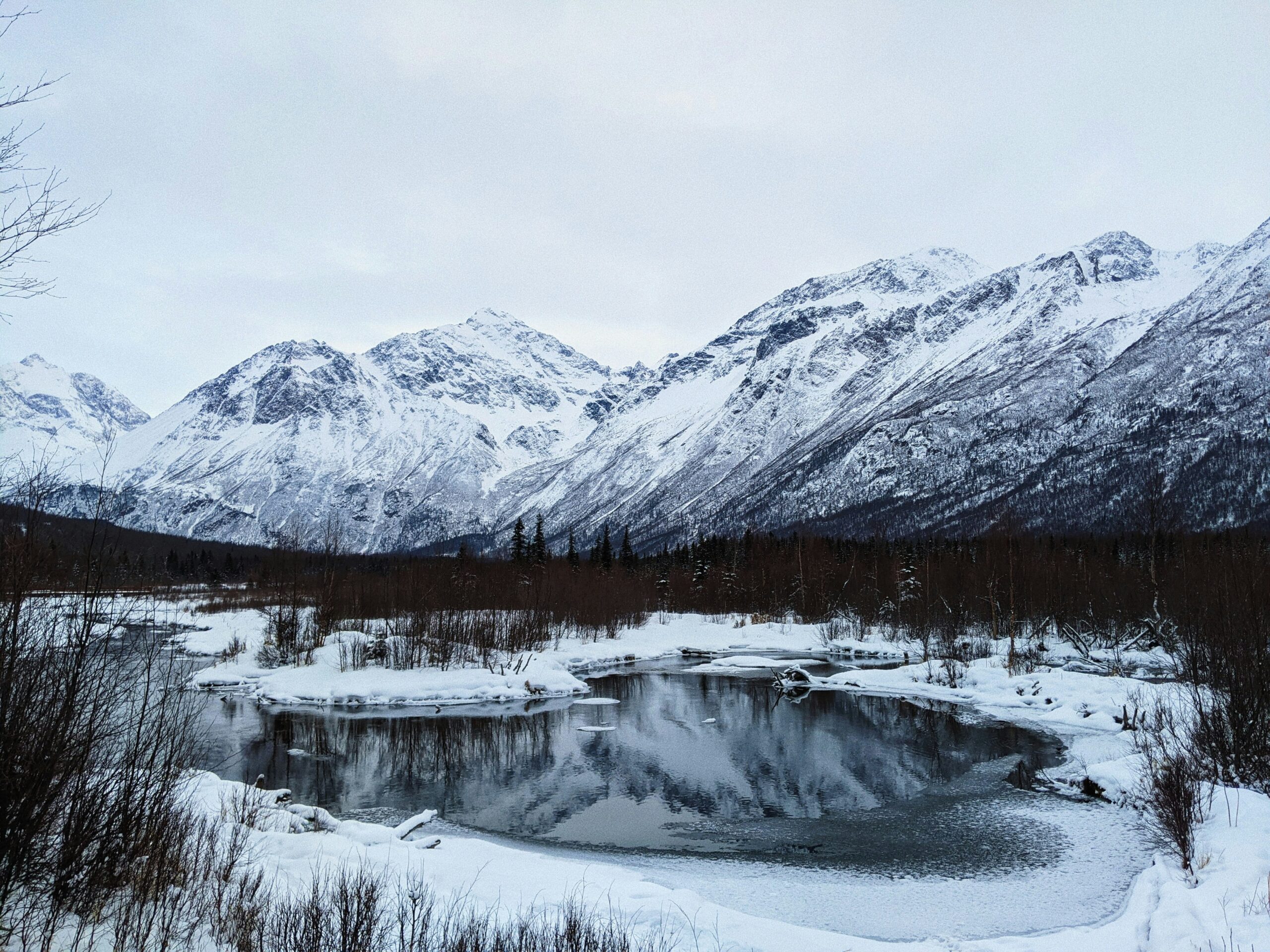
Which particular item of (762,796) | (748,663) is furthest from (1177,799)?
(748,663)

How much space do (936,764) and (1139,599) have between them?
29451 mm

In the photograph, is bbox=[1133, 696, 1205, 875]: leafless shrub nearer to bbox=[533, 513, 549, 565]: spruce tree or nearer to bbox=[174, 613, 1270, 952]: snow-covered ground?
bbox=[174, 613, 1270, 952]: snow-covered ground

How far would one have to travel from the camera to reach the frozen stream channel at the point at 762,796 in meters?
13.3

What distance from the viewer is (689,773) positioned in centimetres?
2223

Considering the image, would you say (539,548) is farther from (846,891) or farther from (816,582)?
(846,891)

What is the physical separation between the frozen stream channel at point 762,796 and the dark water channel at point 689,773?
79 mm

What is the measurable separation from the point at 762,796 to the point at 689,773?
2.87m

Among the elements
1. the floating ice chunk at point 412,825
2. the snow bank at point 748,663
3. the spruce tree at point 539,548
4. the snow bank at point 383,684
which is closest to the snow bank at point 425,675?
the snow bank at point 383,684

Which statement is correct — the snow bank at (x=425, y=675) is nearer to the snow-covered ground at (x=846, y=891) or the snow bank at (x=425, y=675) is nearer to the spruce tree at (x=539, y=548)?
the snow-covered ground at (x=846, y=891)

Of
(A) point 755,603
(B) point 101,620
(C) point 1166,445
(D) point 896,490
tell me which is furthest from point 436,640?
(C) point 1166,445

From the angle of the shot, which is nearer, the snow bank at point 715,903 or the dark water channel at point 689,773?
the snow bank at point 715,903

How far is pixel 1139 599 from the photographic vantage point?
146 feet

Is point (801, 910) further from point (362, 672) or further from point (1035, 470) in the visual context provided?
point (1035, 470)

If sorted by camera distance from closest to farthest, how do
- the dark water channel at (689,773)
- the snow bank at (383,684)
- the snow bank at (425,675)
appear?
the dark water channel at (689,773) < the snow bank at (383,684) < the snow bank at (425,675)
